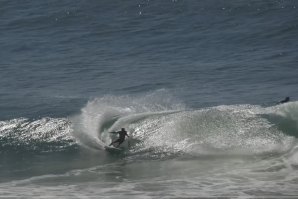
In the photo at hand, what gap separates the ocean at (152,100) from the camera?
66.6ft

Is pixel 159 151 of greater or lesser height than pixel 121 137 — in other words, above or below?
below

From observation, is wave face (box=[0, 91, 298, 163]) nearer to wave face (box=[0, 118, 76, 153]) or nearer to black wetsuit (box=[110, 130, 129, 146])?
wave face (box=[0, 118, 76, 153])

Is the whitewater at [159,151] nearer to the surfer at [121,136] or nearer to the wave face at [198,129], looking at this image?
the wave face at [198,129]

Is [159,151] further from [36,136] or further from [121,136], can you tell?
[36,136]

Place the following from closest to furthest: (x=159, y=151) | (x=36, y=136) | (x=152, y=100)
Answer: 1. (x=159, y=151)
2. (x=36, y=136)
3. (x=152, y=100)

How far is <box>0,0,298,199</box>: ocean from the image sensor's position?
2030 cm

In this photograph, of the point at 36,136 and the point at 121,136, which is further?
the point at 36,136

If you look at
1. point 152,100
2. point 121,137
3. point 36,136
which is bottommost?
point 121,137

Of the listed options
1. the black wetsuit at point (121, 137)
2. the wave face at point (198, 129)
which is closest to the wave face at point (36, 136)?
the wave face at point (198, 129)

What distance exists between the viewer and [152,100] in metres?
29.7

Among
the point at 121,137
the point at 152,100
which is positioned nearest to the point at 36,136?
the point at 121,137

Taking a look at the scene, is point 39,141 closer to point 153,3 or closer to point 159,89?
point 159,89

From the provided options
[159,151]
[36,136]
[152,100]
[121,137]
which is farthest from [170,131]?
[152,100]

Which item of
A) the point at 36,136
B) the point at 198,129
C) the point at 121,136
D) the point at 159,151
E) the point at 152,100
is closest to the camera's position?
the point at 159,151
